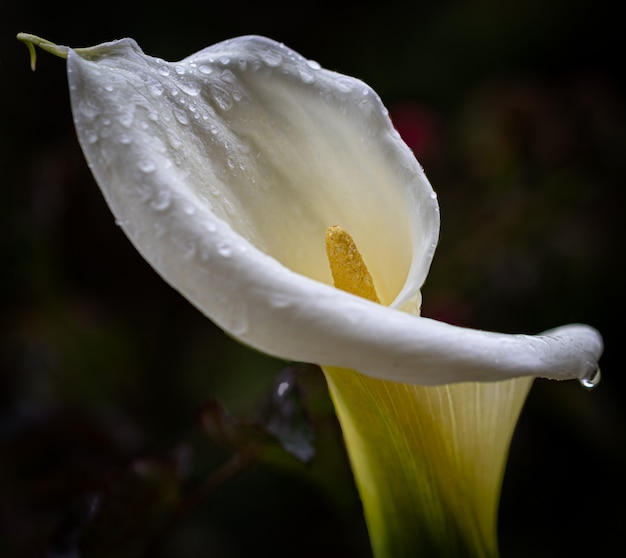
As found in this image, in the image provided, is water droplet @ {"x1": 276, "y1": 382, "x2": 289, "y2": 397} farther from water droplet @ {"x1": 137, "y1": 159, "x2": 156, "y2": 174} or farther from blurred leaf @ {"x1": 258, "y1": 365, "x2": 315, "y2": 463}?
water droplet @ {"x1": 137, "y1": 159, "x2": 156, "y2": 174}

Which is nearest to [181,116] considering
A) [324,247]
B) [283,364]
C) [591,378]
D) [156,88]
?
[156,88]

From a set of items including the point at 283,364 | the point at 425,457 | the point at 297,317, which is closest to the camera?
the point at 297,317

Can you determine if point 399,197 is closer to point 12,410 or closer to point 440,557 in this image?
point 440,557

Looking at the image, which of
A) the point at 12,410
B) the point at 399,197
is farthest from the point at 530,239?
the point at 12,410

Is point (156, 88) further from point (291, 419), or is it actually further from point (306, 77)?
point (291, 419)

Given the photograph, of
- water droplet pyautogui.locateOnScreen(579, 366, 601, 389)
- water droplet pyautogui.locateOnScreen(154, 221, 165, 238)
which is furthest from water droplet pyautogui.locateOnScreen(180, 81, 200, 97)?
water droplet pyautogui.locateOnScreen(579, 366, 601, 389)

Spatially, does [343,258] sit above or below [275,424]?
above
